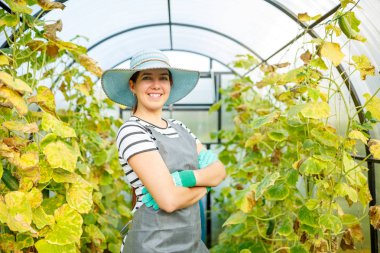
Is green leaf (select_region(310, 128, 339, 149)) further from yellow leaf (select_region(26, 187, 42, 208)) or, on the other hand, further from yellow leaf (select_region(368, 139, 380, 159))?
yellow leaf (select_region(26, 187, 42, 208))

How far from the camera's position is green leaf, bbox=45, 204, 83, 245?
128 cm

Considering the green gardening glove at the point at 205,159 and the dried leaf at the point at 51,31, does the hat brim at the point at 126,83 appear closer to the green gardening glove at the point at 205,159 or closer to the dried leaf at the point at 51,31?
the dried leaf at the point at 51,31

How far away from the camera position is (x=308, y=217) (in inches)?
68.6

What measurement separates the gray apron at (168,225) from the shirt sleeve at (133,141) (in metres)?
0.06

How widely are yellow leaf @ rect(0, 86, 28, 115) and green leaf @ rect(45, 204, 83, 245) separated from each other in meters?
0.37

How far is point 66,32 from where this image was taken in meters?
3.38

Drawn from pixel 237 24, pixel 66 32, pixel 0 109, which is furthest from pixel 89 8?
pixel 0 109

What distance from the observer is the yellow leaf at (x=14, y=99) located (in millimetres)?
1123

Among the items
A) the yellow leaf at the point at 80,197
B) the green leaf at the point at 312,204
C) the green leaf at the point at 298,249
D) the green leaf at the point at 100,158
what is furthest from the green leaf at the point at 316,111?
the green leaf at the point at 100,158

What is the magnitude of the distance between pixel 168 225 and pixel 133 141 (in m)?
0.33

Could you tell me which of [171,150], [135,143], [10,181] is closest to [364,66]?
[171,150]

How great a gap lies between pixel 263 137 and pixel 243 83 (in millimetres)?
1064

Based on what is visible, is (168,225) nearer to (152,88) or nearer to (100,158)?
(152,88)

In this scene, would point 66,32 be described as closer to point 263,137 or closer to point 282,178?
point 263,137
